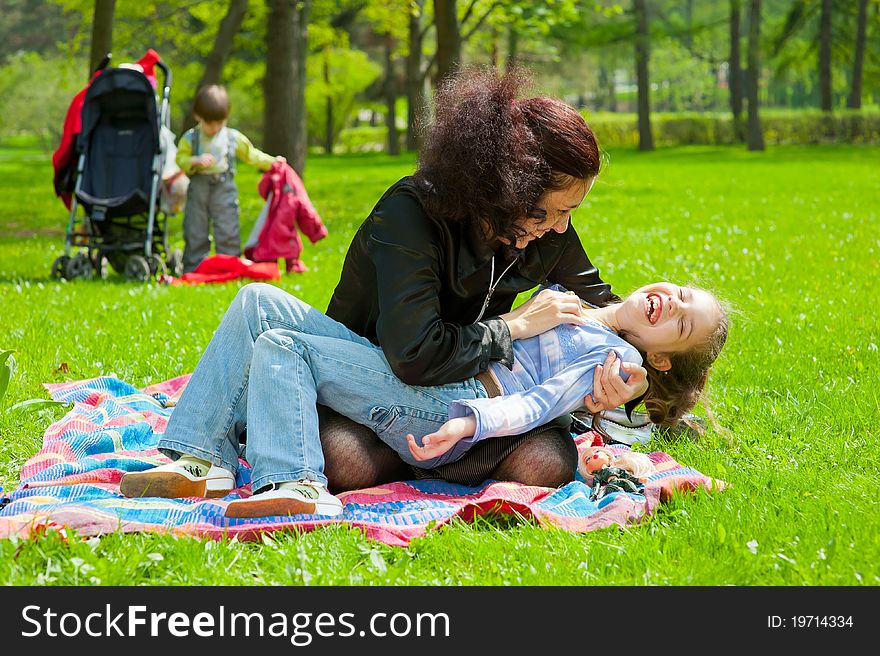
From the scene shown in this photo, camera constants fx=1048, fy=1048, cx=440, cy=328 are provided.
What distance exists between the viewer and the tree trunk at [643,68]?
3931 cm

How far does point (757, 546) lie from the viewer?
10.7 feet

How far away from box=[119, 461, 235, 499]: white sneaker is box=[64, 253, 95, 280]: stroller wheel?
624 cm

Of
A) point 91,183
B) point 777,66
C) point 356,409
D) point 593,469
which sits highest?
point 777,66

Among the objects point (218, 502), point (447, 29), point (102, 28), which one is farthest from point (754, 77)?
point (218, 502)

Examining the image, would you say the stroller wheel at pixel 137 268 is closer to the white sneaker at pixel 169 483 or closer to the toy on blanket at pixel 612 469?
the white sneaker at pixel 169 483

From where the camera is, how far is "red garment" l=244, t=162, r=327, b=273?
32.8 ft

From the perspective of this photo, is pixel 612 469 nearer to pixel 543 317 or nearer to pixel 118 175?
pixel 543 317

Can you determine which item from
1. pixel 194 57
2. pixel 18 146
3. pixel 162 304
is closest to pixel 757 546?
pixel 162 304

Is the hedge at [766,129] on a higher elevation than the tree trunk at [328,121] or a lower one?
lower

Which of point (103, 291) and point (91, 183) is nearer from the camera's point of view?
point (103, 291)

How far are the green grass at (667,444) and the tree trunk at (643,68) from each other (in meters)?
27.0

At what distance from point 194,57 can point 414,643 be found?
127 ft

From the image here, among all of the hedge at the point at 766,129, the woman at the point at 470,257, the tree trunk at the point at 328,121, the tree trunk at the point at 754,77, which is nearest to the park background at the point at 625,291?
the woman at the point at 470,257

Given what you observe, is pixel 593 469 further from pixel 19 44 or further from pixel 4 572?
pixel 19 44
